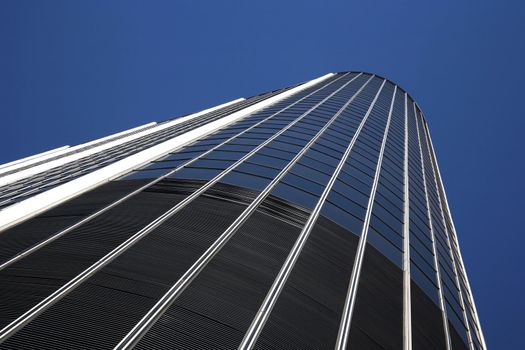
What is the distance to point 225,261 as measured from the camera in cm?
1214

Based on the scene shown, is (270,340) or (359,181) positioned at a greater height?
(359,181)

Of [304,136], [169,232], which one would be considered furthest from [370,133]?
[169,232]

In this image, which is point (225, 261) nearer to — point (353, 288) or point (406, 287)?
point (353, 288)

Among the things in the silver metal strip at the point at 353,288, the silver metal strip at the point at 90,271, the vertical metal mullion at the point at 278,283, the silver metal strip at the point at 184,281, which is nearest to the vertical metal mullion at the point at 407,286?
the silver metal strip at the point at 353,288

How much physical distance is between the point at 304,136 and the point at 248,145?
565cm

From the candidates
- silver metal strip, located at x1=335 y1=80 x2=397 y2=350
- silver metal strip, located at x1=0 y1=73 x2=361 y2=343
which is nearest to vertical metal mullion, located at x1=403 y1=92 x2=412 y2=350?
silver metal strip, located at x1=335 y1=80 x2=397 y2=350

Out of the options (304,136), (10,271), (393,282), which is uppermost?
(304,136)

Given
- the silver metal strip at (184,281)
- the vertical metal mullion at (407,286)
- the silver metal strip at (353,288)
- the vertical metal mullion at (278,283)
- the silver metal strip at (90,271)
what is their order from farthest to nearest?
the vertical metal mullion at (407,286)
the silver metal strip at (353,288)
the vertical metal mullion at (278,283)
the silver metal strip at (184,281)
the silver metal strip at (90,271)

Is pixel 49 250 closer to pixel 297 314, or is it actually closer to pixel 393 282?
pixel 297 314

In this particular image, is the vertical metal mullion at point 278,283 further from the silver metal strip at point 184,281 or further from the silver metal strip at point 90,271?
the silver metal strip at point 90,271

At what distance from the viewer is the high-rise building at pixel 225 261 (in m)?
9.38

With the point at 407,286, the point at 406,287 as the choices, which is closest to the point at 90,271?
the point at 406,287

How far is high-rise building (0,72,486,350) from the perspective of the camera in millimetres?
9375

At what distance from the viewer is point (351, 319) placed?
1157 centimetres
